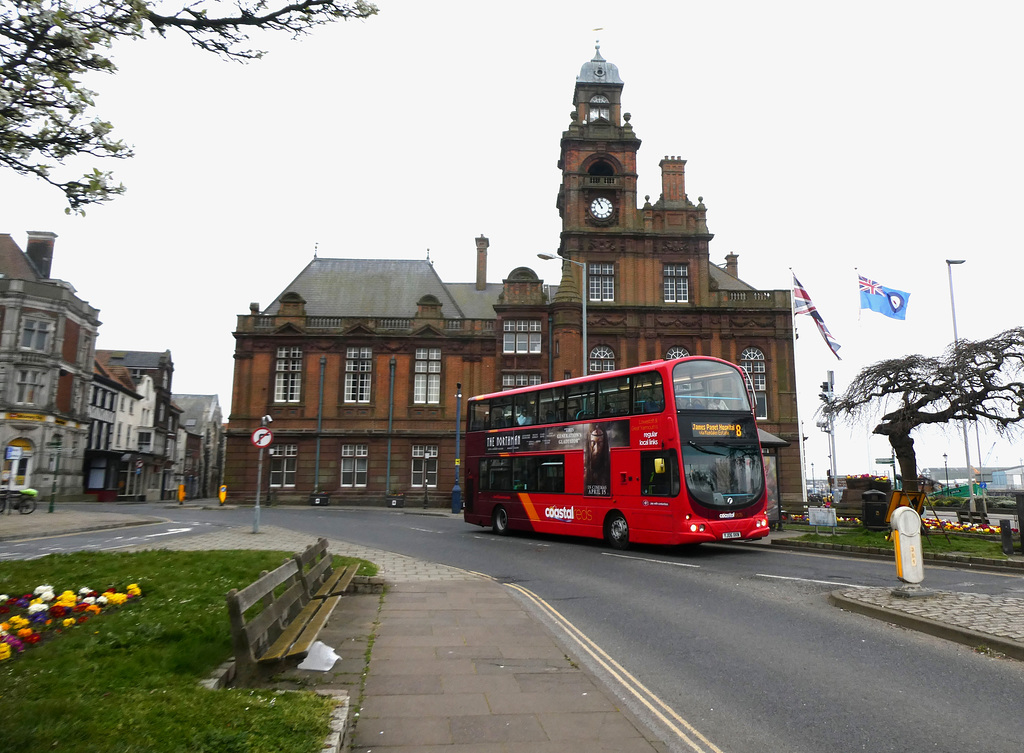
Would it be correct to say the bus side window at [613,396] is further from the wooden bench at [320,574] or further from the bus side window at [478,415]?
the wooden bench at [320,574]

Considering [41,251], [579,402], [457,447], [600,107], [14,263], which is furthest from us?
[41,251]

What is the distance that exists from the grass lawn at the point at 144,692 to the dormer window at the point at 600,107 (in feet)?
142

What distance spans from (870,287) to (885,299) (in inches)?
27.1

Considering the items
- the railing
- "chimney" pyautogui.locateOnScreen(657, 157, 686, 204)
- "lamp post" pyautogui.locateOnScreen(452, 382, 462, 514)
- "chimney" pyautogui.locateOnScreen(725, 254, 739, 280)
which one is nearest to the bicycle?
the railing

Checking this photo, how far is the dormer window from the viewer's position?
45.1 m

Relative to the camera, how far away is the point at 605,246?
4250cm

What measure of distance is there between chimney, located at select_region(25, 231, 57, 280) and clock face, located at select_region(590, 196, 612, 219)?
36.9m

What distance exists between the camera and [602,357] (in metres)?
41.9

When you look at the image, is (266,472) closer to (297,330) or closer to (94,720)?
(297,330)

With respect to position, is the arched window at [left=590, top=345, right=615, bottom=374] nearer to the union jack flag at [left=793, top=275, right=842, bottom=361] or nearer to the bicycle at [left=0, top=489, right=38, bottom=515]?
the union jack flag at [left=793, top=275, right=842, bottom=361]

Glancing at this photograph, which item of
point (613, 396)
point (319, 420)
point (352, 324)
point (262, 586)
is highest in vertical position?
point (352, 324)

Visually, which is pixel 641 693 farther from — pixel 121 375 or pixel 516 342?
pixel 121 375

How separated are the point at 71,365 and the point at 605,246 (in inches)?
1443

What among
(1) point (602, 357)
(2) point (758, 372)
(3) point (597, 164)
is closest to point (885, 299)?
(2) point (758, 372)
